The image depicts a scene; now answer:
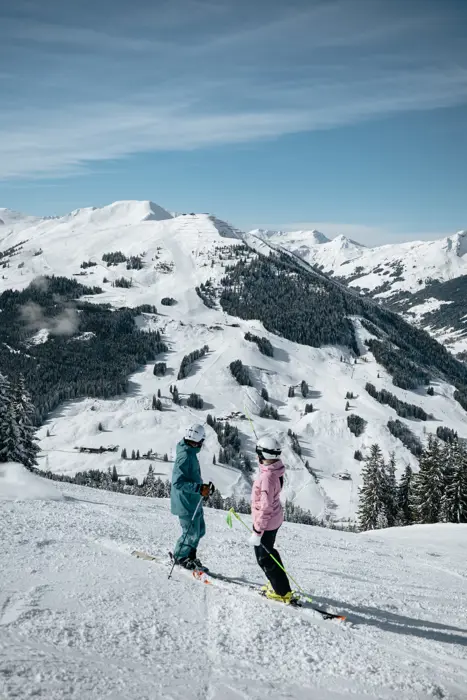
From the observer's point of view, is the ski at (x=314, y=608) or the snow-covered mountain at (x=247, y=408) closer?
the ski at (x=314, y=608)

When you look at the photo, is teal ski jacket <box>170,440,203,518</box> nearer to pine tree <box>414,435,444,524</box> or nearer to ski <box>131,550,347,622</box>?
ski <box>131,550,347,622</box>

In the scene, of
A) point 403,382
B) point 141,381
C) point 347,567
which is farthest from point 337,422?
point 347,567

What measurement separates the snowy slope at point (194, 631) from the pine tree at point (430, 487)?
33802mm

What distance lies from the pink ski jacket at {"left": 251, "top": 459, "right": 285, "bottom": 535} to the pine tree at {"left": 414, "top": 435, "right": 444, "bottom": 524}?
39.4 metres

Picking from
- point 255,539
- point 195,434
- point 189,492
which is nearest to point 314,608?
point 255,539

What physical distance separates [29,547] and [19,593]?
2762mm

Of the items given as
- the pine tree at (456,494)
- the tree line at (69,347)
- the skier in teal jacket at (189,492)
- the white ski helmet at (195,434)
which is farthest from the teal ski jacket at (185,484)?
the tree line at (69,347)

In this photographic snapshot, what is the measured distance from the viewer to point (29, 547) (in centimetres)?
982

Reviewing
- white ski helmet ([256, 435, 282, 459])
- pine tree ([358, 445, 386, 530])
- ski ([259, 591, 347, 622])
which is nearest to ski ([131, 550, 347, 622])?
ski ([259, 591, 347, 622])

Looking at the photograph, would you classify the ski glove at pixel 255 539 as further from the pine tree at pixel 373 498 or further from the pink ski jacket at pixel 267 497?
the pine tree at pixel 373 498

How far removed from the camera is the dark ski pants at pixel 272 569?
8320 mm

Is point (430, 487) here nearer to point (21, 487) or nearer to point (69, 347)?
point (21, 487)

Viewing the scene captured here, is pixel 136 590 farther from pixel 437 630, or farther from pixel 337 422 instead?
pixel 337 422

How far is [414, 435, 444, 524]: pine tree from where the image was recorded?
43.1 m
